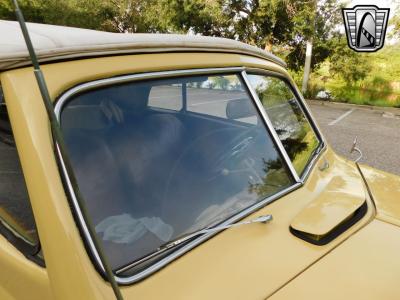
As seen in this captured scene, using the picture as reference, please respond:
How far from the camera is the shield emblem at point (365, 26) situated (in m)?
12.4

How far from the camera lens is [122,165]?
1193mm

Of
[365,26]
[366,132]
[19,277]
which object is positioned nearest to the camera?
[19,277]

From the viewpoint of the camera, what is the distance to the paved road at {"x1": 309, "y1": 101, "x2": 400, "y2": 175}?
6520mm

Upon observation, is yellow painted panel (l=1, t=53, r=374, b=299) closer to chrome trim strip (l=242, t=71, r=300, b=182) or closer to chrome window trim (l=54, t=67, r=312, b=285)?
chrome window trim (l=54, t=67, r=312, b=285)

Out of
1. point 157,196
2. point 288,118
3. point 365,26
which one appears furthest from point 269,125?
point 365,26

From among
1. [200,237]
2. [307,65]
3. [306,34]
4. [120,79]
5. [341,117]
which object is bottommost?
[341,117]

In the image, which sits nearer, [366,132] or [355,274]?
[355,274]

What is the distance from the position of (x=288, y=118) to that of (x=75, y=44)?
138cm

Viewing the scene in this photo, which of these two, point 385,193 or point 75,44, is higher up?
point 75,44

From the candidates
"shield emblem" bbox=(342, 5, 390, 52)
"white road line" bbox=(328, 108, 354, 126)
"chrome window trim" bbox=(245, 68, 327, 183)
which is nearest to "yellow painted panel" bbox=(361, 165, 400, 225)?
"chrome window trim" bbox=(245, 68, 327, 183)

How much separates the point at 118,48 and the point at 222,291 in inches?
33.1

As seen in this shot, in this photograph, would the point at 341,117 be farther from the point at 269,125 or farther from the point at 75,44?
the point at 75,44

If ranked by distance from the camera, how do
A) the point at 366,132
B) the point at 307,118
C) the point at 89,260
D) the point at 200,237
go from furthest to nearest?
1. the point at 366,132
2. the point at 307,118
3. the point at 200,237
4. the point at 89,260

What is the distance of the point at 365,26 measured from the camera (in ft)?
42.9
